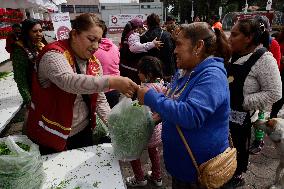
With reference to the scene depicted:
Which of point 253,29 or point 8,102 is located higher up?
point 253,29

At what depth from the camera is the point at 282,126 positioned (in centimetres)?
269

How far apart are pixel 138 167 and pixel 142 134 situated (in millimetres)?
1204

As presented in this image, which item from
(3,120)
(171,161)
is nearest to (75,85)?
(171,161)

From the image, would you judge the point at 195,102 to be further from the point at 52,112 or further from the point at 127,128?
the point at 52,112

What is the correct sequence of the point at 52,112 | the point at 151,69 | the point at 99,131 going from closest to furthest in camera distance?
the point at 52,112
the point at 99,131
the point at 151,69

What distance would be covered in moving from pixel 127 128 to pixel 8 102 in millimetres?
3629

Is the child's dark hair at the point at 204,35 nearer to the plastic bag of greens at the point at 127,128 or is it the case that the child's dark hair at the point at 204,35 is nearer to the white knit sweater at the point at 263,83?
the plastic bag of greens at the point at 127,128

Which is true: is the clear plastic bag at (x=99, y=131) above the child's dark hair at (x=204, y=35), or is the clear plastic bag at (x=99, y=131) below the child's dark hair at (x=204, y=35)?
below

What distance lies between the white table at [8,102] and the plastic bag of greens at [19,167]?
93.1 inches

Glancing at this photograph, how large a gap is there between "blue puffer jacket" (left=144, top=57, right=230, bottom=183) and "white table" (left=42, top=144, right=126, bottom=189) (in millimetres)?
391

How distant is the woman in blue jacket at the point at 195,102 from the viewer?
1.53 meters

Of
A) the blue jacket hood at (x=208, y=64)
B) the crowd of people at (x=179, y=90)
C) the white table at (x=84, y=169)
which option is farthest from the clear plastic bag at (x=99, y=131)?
the blue jacket hood at (x=208, y=64)

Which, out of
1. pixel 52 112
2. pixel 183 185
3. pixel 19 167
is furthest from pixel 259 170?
pixel 19 167

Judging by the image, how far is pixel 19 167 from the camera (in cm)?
145
